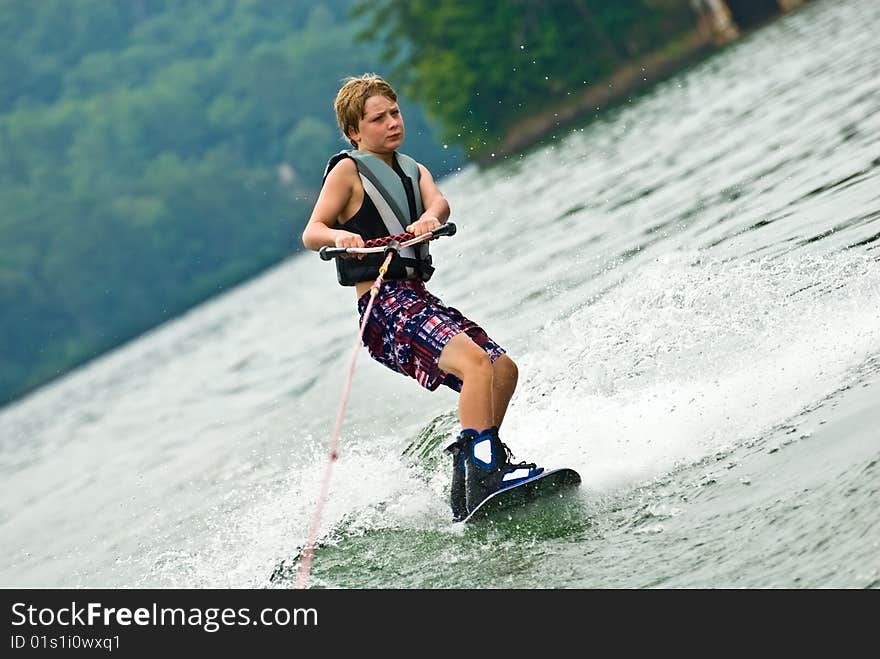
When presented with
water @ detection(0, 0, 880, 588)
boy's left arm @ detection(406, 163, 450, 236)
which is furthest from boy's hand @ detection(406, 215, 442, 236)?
Answer: water @ detection(0, 0, 880, 588)

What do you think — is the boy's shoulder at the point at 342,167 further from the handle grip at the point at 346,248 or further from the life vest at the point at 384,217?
the handle grip at the point at 346,248

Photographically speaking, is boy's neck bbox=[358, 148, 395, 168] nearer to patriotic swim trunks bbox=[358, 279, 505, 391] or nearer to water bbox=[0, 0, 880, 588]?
patriotic swim trunks bbox=[358, 279, 505, 391]

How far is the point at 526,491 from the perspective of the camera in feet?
18.6

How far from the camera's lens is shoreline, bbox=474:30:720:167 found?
4484 centimetres

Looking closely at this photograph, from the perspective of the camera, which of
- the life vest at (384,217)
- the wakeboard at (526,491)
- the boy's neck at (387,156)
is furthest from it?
the boy's neck at (387,156)

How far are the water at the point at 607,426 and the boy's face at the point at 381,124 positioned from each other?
166 cm

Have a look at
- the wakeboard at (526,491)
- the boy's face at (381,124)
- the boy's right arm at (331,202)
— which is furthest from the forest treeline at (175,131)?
the wakeboard at (526,491)

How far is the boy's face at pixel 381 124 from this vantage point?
600 cm

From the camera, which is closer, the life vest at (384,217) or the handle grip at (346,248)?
the handle grip at (346,248)

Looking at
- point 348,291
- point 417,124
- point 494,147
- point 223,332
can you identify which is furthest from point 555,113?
point 417,124

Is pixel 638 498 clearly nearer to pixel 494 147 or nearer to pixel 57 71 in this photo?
pixel 494 147

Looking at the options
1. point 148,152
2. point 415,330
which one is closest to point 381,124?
point 415,330

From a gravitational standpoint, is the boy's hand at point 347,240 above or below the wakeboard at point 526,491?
above
